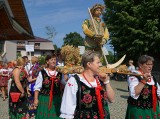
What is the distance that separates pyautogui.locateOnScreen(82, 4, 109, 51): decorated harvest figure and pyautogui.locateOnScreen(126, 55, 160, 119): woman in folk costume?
3.09 ft

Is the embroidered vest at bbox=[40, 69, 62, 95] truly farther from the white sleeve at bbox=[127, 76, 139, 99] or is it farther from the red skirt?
the red skirt

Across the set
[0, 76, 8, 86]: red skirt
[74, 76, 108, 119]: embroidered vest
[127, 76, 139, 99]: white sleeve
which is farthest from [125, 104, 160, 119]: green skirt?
[0, 76, 8, 86]: red skirt

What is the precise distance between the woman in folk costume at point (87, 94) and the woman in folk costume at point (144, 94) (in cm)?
59

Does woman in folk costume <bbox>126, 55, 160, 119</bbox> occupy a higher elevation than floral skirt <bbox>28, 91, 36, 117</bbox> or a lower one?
higher

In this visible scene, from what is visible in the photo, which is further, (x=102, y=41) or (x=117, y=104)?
(x=117, y=104)

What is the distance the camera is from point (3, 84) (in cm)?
1301

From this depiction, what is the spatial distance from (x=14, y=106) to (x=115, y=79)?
20.3 m

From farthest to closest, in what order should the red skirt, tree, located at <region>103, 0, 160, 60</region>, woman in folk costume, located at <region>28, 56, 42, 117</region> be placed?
tree, located at <region>103, 0, 160, 60</region> → the red skirt → woman in folk costume, located at <region>28, 56, 42, 117</region>

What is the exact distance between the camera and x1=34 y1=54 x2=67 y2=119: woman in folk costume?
5.68m

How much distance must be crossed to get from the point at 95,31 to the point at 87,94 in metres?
1.68

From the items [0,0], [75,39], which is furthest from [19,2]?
[75,39]

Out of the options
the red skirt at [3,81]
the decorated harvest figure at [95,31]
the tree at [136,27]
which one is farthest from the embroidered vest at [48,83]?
the tree at [136,27]

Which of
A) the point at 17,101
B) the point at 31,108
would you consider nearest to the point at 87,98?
the point at 17,101

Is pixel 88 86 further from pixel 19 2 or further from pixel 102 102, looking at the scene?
pixel 19 2
